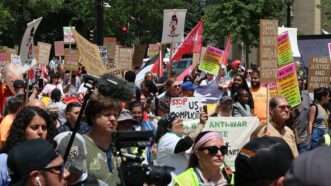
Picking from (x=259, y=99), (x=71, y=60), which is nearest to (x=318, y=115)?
(x=259, y=99)

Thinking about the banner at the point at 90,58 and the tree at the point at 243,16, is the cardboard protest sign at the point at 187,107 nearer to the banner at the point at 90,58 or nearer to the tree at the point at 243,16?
the banner at the point at 90,58

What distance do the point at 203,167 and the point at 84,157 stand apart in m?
0.89

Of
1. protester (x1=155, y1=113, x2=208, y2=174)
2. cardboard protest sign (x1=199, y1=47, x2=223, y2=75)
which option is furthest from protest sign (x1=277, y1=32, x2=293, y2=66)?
cardboard protest sign (x1=199, y1=47, x2=223, y2=75)

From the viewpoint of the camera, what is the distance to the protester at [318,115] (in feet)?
34.8

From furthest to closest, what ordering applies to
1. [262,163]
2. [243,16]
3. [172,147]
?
[243,16] → [172,147] → [262,163]

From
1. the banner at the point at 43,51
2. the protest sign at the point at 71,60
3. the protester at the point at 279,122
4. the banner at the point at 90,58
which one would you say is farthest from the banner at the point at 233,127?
the banner at the point at 43,51

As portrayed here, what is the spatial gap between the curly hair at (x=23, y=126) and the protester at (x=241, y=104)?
5.11 m

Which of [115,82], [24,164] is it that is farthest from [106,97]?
[24,164]

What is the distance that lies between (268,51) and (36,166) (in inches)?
311

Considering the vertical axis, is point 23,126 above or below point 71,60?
below

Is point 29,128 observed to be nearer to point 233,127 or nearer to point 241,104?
point 233,127

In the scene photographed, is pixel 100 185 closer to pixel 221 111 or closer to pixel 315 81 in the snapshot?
pixel 221 111

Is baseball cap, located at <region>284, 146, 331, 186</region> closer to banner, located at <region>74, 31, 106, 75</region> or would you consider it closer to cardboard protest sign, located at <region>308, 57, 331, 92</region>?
banner, located at <region>74, 31, 106, 75</region>

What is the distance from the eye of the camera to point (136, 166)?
166 inches
